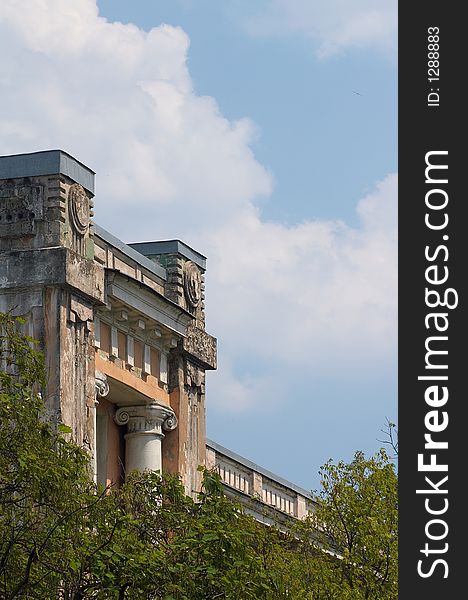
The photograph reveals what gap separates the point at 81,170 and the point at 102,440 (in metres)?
5.00

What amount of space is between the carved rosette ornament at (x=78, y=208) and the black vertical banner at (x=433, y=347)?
10089 millimetres

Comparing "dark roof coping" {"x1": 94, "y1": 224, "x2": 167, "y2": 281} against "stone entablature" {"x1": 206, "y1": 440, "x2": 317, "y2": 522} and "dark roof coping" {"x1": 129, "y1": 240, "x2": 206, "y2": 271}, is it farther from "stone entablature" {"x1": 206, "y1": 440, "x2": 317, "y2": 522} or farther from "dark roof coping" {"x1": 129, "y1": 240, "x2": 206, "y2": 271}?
"stone entablature" {"x1": 206, "y1": 440, "x2": 317, "y2": 522}

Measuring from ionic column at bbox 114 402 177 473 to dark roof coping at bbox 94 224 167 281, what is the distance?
2244 mm

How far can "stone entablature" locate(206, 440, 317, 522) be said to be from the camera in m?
33.1

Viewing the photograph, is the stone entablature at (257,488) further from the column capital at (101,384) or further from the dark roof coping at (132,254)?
the column capital at (101,384)

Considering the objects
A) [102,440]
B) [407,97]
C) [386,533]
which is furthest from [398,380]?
[386,533]

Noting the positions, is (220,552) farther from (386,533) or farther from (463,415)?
(386,533)

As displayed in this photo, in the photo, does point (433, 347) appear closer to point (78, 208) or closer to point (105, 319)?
point (78, 208)

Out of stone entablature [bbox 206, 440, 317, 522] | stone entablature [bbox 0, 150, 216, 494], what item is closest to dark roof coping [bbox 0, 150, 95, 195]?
stone entablature [bbox 0, 150, 216, 494]

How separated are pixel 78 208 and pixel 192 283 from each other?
16.8 feet

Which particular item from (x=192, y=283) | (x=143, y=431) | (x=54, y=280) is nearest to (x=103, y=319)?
(x=54, y=280)

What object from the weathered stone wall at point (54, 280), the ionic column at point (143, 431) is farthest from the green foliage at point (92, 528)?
the ionic column at point (143, 431)

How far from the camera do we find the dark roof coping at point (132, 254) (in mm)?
25781

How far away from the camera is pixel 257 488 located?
35.5 m
